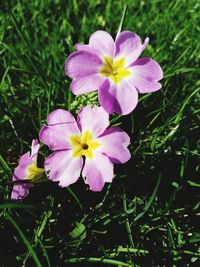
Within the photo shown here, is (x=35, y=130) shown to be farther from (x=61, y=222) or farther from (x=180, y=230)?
(x=180, y=230)

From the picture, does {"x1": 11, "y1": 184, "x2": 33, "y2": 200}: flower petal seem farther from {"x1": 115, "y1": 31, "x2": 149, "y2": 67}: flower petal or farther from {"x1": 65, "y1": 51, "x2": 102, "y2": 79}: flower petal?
{"x1": 115, "y1": 31, "x2": 149, "y2": 67}: flower petal

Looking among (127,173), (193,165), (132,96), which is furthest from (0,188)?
(193,165)

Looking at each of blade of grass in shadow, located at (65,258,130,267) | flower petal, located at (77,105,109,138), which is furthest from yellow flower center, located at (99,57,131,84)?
blade of grass in shadow, located at (65,258,130,267)

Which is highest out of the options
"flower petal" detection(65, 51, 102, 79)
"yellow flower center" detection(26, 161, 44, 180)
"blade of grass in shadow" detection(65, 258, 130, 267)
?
"flower petal" detection(65, 51, 102, 79)

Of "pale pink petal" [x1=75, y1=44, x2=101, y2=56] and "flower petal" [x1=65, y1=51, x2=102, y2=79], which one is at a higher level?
"pale pink petal" [x1=75, y1=44, x2=101, y2=56]

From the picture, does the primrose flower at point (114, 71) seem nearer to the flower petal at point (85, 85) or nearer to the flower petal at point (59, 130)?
the flower petal at point (85, 85)

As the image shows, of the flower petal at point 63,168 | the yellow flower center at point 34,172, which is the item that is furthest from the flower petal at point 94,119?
the yellow flower center at point 34,172

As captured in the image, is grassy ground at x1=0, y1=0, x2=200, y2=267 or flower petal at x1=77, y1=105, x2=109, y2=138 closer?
flower petal at x1=77, y1=105, x2=109, y2=138

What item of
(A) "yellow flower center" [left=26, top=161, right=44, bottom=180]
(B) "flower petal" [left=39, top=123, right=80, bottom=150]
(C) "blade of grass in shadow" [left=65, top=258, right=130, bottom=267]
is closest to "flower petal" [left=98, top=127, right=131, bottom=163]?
(B) "flower petal" [left=39, top=123, right=80, bottom=150]

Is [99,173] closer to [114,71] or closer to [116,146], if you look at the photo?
[116,146]
